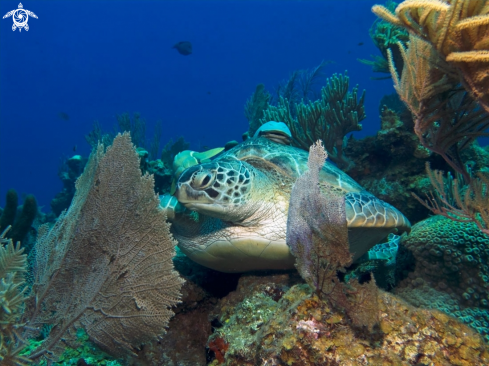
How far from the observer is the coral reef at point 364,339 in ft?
4.42

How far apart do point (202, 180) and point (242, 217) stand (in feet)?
1.82

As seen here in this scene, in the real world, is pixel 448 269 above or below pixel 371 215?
below

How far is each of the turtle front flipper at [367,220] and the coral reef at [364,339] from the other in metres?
0.93

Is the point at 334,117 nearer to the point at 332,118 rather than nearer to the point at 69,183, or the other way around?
the point at 332,118

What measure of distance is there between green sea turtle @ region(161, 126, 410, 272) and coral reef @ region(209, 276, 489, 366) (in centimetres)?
100

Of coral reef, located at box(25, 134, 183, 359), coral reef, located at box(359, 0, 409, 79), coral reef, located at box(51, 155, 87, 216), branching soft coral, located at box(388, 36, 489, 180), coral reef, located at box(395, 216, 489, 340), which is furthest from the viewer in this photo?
coral reef, located at box(51, 155, 87, 216)

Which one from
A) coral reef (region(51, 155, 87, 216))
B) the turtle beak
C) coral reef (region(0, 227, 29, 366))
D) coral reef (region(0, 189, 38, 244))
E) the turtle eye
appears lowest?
coral reef (region(0, 227, 29, 366))

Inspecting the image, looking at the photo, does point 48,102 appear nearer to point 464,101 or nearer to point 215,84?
point 215,84

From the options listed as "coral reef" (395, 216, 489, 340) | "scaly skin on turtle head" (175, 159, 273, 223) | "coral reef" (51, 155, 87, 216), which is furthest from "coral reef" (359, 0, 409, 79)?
"coral reef" (51, 155, 87, 216)

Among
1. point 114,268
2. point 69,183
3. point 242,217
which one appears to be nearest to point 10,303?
point 114,268

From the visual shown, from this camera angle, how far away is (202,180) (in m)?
2.48

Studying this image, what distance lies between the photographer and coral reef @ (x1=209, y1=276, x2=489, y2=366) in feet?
4.42

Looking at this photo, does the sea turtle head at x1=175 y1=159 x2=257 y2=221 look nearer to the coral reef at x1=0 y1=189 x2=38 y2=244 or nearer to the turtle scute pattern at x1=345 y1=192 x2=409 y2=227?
the turtle scute pattern at x1=345 y1=192 x2=409 y2=227

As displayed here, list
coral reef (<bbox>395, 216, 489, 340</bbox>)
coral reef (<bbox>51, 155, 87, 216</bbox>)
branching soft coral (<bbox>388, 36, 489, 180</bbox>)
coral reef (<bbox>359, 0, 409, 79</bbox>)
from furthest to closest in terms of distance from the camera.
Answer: coral reef (<bbox>51, 155, 87, 216</bbox>)
coral reef (<bbox>359, 0, 409, 79</bbox>)
coral reef (<bbox>395, 216, 489, 340</bbox>)
branching soft coral (<bbox>388, 36, 489, 180</bbox>)
